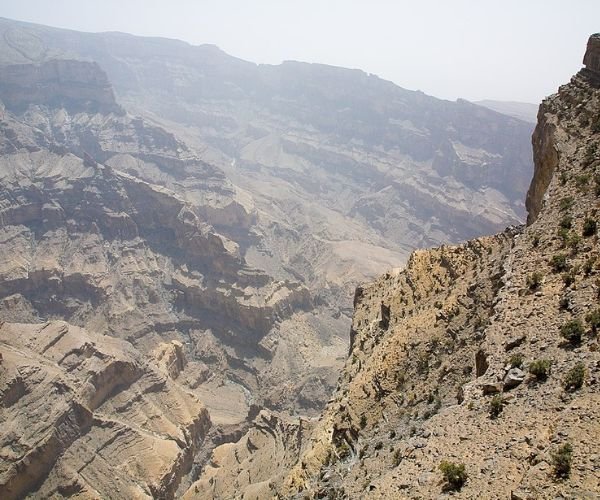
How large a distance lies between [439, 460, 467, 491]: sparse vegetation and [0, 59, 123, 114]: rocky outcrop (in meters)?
177

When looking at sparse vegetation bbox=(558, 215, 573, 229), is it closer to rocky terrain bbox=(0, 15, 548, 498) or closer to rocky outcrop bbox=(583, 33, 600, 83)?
rocky terrain bbox=(0, 15, 548, 498)

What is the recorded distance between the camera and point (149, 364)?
5997cm

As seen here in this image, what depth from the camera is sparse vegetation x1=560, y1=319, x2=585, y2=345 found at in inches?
613

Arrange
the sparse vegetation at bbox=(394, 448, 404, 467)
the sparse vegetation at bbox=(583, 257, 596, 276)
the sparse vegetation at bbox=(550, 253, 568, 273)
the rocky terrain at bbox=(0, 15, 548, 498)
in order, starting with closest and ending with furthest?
the sparse vegetation at bbox=(394, 448, 404, 467) < the sparse vegetation at bbox=(583, 257, 596, 276) < the sparse vegetation at bbox=(550, 253, 568, 273) < the rocky terrain at bbox=(0, 15, 548, 498)

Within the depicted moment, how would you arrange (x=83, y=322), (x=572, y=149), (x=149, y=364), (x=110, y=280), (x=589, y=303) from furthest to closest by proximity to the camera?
1. (x=110, y=280)
2. (x=83, y=322)
3. (x=149, y=364)
4. (x=572, y=149)
5. (x=589, y=303)

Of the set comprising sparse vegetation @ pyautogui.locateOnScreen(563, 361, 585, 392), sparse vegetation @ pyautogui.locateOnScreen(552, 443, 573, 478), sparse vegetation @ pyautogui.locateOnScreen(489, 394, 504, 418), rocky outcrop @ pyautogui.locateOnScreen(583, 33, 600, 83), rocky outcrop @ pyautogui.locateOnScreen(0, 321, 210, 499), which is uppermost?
rocky outcrop @ pyautogui.locateOnScreen(583, 33, 600, 83)

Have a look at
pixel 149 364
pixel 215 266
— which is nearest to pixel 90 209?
pixel 215 266

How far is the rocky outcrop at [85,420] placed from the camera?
42500mm

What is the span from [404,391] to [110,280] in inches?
3358

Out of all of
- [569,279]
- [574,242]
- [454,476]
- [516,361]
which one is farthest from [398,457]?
[574,242]

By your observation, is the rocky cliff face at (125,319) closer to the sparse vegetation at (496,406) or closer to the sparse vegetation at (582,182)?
the sparse vegetation at (496,406)

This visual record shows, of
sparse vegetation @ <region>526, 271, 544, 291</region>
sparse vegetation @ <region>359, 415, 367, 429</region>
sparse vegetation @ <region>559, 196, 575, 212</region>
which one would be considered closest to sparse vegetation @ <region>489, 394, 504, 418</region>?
sparse vegetation @ <region>526, 271, 544, 291</region>

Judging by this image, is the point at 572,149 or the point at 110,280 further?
the point at 110,280

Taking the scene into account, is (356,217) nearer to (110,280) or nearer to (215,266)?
(215,266)
